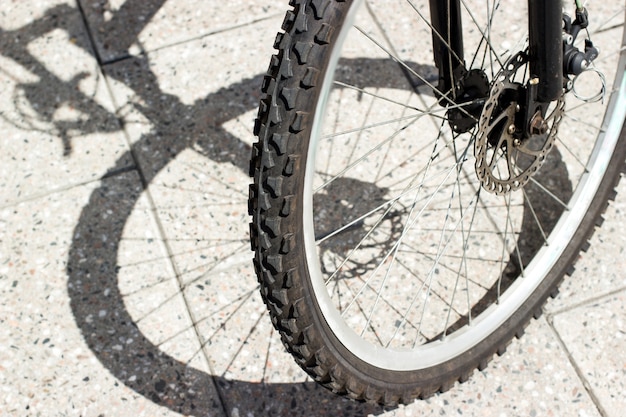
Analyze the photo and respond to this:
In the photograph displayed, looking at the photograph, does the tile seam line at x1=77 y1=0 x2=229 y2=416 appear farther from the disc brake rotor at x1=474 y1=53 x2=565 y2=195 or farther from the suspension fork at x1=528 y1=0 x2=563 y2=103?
the suspension fork at x1=528 y1=0 x2=563 y2=103

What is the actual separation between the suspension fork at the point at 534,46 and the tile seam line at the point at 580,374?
0.80 metres

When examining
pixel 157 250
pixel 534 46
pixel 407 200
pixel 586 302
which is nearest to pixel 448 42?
pixel 534 46

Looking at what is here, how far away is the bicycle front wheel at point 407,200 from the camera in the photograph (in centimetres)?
163

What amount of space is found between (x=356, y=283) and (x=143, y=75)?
1.23 m

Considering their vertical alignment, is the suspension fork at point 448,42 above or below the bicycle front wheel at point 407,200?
above

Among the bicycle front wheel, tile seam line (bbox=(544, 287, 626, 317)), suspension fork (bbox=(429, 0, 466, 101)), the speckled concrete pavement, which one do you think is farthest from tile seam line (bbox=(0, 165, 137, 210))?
tile seam line (bbox=(544, 287, 626, 317))

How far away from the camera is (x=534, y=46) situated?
188cm

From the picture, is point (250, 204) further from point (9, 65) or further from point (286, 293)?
point (9, 65)

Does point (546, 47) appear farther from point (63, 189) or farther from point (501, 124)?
point (63, 189)

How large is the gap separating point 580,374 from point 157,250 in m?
1.34

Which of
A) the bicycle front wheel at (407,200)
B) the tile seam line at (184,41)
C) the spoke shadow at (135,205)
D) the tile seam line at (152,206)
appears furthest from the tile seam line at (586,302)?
the tile seam line at (184,41)

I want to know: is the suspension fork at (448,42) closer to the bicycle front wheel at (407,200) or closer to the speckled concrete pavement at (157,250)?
the bicycle front wheel at (407,200)

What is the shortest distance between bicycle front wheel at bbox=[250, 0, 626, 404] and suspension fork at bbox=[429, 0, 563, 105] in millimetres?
54

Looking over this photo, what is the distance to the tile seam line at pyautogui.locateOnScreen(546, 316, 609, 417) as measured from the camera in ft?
7.51
